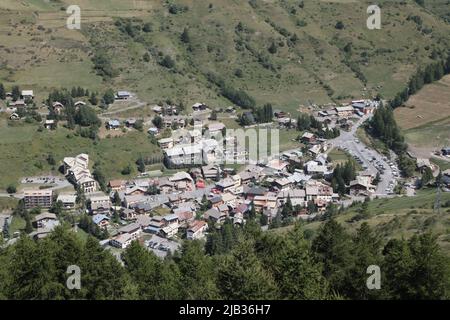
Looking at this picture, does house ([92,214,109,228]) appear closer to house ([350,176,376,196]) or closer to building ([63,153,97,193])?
building ([63,153,97,193])

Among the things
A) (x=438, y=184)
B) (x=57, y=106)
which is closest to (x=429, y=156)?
(x=438, y=184)

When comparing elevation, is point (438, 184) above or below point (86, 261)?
below

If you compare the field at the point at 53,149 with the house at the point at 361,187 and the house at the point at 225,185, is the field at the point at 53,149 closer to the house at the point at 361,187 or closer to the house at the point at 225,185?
the house at the point at 225,185

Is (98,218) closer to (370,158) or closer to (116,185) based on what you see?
(116,185)

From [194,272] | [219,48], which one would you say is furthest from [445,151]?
[194,272]

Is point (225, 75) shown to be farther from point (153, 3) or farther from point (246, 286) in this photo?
point (246, 286)

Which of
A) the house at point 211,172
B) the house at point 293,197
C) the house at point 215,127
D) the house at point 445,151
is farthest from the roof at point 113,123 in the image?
the house at point 445,151
